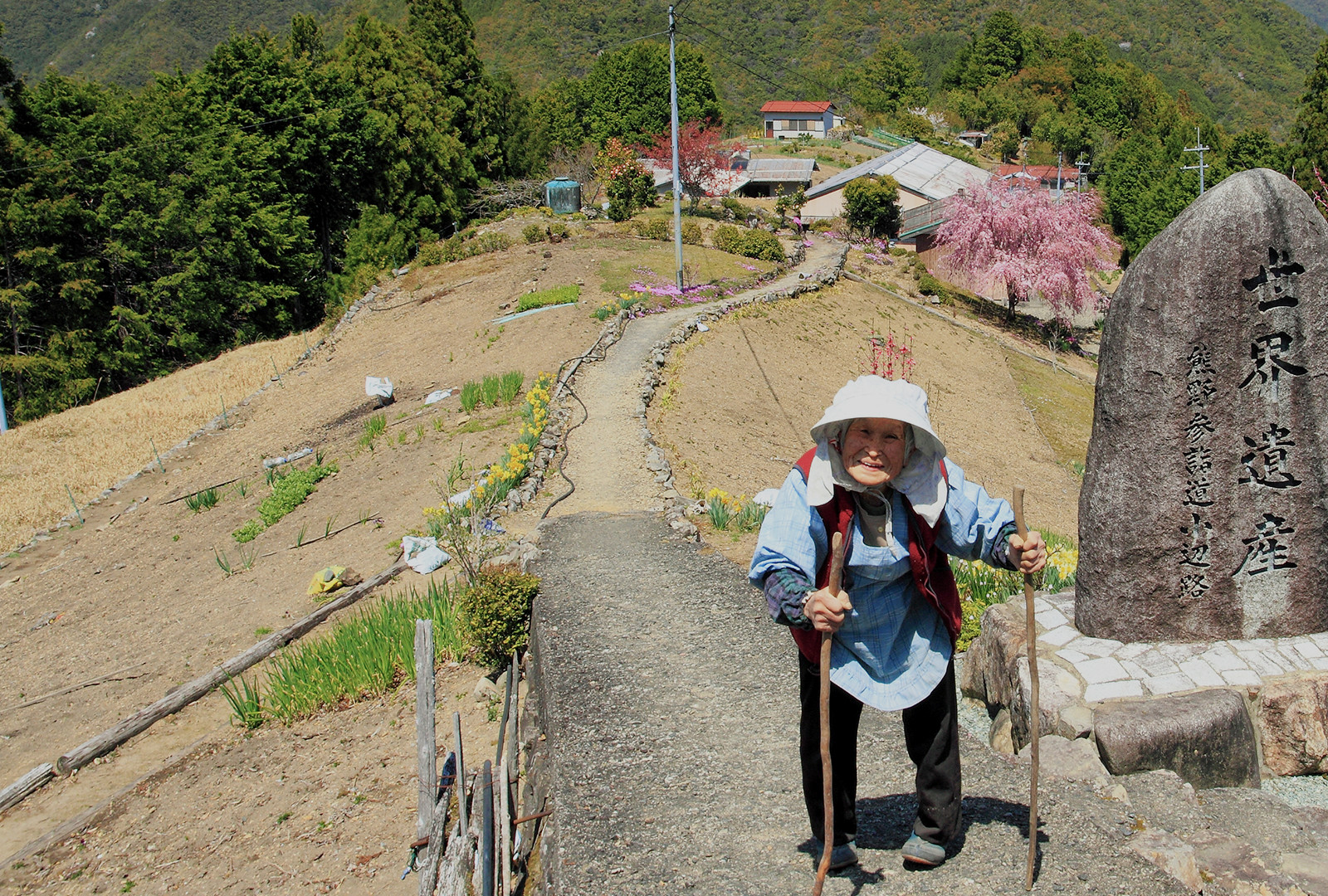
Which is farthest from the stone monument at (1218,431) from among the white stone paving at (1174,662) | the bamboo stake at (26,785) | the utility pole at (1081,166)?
the utility pole at (1081,166)

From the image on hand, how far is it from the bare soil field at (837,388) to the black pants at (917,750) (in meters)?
4.92

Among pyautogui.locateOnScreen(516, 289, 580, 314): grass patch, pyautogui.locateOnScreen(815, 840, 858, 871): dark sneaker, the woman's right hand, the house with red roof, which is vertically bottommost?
pyautogui.locateOnScreen(516, 289, 580, 314): grass patch

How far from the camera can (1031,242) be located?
29.0 m

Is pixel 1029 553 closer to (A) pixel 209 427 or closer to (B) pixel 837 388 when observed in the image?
(B) pixel 837 388

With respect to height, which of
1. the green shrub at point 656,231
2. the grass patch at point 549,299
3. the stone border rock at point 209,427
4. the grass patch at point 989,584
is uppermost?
the green shrub at point 656,231

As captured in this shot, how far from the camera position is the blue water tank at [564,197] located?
35250 millimetres

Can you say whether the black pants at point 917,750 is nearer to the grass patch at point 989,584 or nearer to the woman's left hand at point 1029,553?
the woman's left hand at point 1029,553

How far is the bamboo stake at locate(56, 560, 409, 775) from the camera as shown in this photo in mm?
7402

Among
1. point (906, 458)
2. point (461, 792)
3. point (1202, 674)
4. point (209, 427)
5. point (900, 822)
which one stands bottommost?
point (209, 427)

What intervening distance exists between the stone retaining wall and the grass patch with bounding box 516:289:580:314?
17.5 metres

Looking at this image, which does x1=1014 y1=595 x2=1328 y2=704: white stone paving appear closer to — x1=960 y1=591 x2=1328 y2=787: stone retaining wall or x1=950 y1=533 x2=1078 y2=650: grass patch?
x1=960 y1=591 x2=1328 y2=787: stone retaining wall

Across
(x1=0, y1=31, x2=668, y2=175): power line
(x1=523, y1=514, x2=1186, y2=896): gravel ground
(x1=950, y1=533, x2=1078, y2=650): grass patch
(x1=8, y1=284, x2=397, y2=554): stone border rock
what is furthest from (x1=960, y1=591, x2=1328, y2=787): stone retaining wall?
(x1=0, y1=31, x2=668, y2=175): power line

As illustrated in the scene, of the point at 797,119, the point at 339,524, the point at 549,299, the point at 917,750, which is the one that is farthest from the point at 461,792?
the point at 797,119

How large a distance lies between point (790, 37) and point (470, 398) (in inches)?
4269
